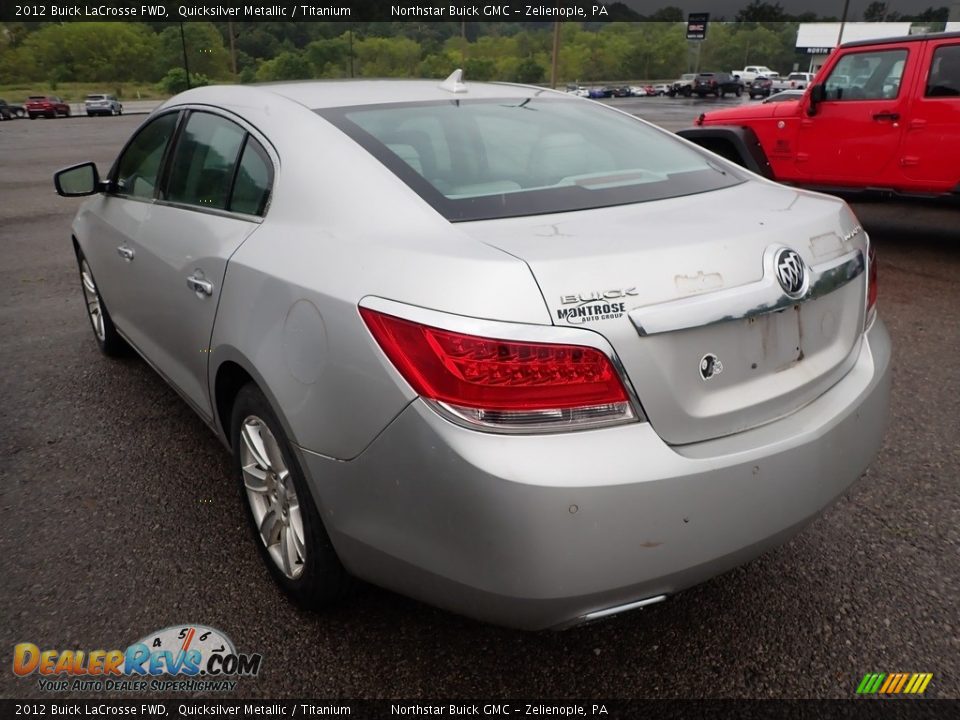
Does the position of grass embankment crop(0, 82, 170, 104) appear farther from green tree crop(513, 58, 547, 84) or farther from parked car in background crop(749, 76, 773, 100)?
parked car in background crop(749, 76, 773, 100)

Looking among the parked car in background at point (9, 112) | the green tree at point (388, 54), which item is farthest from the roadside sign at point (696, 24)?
the parked car in background at point (9, 112)

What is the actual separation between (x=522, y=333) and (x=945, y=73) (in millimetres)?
6687

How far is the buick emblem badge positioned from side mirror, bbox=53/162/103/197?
10.8 feet

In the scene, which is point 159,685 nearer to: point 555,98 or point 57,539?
point 57,539

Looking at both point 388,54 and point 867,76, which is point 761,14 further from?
point 867,76

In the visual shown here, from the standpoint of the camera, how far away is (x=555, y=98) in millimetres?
3125

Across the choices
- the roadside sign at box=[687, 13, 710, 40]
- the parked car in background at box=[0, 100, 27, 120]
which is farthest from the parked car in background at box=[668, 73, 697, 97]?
the parked car in background at box=[0, 100, 27, 120]

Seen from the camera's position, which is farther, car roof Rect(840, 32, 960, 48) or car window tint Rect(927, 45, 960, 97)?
car roof Rect(840, 32, 960, 48)

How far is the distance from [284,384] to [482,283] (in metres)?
0.67

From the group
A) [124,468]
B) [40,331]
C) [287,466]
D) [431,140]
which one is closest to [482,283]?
[287,466]

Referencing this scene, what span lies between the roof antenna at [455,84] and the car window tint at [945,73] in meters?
5.39

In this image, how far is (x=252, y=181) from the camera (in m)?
2.49

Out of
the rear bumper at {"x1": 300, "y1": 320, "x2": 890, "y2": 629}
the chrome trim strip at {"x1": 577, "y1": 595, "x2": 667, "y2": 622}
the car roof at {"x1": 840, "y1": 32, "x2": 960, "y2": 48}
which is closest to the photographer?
the rear bumper at {"x1": 300, "y1": 320, "x2": 890, "y2": 629}

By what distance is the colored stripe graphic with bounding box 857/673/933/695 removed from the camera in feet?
6.70
